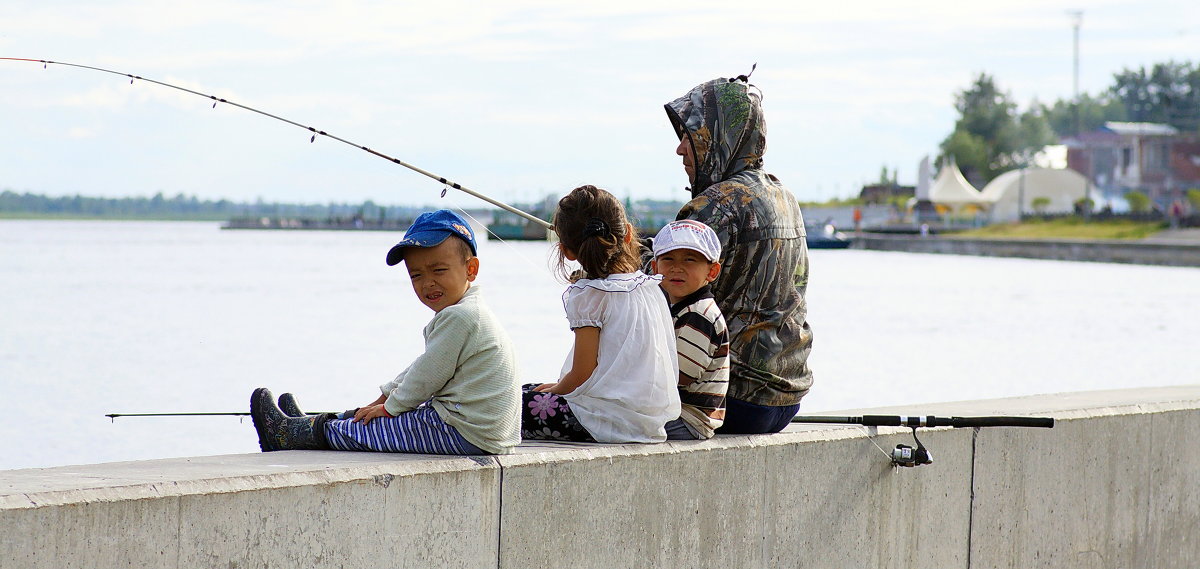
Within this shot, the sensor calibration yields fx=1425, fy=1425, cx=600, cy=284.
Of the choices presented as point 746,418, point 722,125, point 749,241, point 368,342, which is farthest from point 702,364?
point 368,342

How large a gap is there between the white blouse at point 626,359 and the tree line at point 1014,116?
348 feet

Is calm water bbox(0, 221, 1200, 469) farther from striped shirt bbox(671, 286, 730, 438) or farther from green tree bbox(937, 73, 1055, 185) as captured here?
green tree bbox(937, 73, 1055, 185)

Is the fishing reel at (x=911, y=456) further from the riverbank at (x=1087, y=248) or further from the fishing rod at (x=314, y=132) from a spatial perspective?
the riverbank at (x=1087, y=248)

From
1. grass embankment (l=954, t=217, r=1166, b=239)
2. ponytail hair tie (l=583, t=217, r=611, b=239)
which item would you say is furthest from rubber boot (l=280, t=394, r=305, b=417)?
grass embankment (l=954, t=217, r=1166, b=239)

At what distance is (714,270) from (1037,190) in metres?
85.8

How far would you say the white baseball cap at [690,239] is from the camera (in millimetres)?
3863

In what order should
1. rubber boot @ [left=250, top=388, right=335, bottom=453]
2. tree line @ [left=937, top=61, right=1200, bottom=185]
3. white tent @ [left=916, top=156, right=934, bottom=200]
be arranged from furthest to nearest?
tree line @ [left=937, top=61, right=1200, bottom=185] → white tent @ [left=916, top=156, right=934, bottom=200] → rubber boot @ [left=250, top=388, right=335, bottom=453]

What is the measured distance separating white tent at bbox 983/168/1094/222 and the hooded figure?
82.3 metres

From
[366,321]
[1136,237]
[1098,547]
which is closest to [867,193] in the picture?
[1136,237]

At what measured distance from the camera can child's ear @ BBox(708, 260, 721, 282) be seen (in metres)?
3.96

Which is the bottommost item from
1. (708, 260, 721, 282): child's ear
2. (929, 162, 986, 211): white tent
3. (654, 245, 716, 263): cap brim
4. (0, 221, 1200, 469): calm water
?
(0, 221, 1200, 469): calm water

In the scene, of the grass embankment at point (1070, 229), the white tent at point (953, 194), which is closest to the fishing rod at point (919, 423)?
the grass embankment at point (1070, 229)

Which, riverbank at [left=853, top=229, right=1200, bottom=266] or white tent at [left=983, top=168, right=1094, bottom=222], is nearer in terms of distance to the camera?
riverbank at [left=853, top=229, right=1200, bottom=266]

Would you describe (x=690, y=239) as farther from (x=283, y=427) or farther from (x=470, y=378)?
(x=283, y=427)
